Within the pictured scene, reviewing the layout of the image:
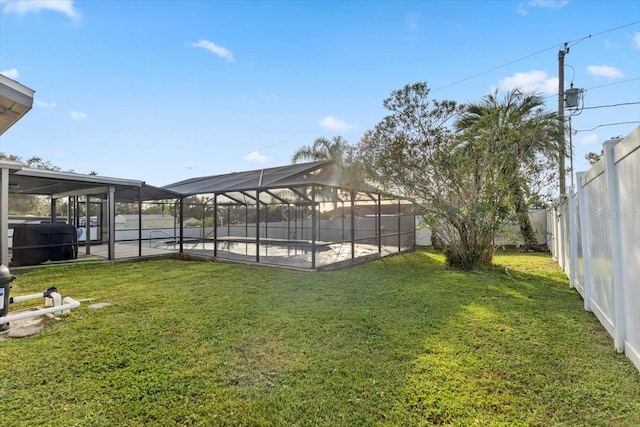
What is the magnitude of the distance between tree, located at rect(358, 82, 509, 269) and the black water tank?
858cm

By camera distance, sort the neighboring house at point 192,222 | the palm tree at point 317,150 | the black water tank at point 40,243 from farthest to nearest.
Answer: the neighboring house at point 192,222
the palm tree at point 317,150
the black water tank at point 40,243

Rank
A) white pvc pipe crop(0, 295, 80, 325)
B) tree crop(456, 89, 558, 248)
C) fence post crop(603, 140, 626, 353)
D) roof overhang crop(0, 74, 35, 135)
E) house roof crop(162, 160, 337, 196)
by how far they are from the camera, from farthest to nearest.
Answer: house roof crop(162, 160, 337, 196) < tree crop(456, 89, 558, 248) < white pvc pipe crop(0, 295, 80, 325) < roof overhang crop(0, 74, 35, 135) < fence post crop(603, 140, 626, 353)

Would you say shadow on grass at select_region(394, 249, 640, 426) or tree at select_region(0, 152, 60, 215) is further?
tree at select_region(0, 152, 60, 215)

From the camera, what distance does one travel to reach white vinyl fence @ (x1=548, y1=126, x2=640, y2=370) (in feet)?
7.91

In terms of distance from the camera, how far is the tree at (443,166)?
728 centimetres

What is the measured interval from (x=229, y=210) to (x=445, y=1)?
41.0 feet

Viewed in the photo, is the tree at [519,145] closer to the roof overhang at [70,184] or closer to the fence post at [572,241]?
the fence post at [572,241]

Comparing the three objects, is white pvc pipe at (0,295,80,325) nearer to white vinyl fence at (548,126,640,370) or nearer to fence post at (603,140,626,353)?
white vinyl fence at (548,126,640,370)

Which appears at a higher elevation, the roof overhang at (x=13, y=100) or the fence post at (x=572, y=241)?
the roof overhang at (x=13, y=100)

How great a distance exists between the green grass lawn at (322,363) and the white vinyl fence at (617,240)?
261 millimetres

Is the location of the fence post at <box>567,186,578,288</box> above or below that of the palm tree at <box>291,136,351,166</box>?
below

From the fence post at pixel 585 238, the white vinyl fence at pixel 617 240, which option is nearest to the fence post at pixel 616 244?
the white vinyl fence at pixel 617 240

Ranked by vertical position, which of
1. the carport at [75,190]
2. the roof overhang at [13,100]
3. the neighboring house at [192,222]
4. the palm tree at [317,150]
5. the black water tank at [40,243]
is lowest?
the black water tank at [40,243]

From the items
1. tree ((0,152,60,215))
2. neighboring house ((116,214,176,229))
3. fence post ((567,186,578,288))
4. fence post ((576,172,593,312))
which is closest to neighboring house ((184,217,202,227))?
neighboring house ((116,214,176,229))
